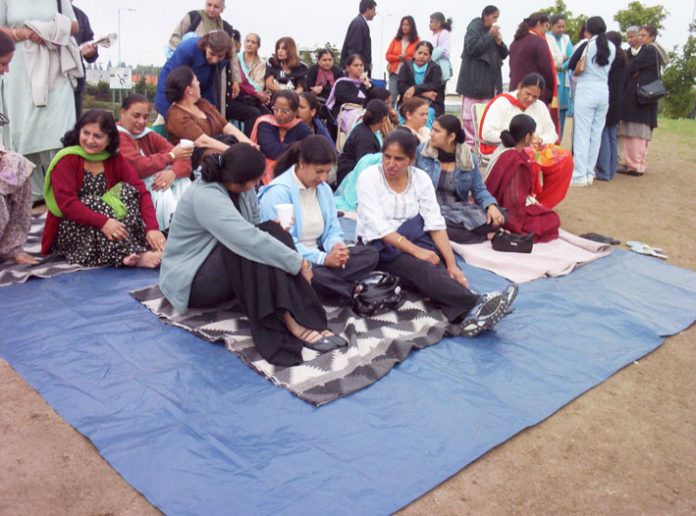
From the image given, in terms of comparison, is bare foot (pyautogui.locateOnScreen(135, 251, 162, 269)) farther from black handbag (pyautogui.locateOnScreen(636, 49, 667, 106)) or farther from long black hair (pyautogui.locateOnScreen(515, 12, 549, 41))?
black handbag (pyautogui.locateOnScreen(636, 49, 667, 106))

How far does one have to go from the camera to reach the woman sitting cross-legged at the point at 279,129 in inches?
213

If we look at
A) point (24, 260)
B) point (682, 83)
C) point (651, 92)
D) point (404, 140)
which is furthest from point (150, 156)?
point (682, 83)

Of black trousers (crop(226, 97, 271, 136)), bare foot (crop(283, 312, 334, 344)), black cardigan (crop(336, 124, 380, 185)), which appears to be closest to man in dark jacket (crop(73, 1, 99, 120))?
black trousers (crop(226, 97, 271, 136))

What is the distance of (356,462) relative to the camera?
93.3 inches

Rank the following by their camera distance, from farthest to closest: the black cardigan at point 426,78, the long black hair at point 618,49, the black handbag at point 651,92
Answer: the black cardigan at point 426,78
the black handbag at point 651,92
the long black hair at point 618,49

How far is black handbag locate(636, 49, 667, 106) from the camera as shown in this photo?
7648 mm

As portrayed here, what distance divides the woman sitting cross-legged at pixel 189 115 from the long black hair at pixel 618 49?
184 inches

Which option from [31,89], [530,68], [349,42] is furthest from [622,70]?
[31,89]

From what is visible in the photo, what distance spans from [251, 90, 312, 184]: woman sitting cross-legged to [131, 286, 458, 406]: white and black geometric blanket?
2100 mm

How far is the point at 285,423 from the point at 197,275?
3.32 ft

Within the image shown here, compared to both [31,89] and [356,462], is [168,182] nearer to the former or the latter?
[31,89]

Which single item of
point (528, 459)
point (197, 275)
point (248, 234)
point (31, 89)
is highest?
point (31, 89)

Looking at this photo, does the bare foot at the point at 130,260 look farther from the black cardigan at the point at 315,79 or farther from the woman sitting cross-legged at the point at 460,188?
the black cardigan at the point at 315,79

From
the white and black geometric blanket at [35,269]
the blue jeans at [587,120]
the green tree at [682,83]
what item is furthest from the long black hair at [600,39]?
the green tree at [682,83]
